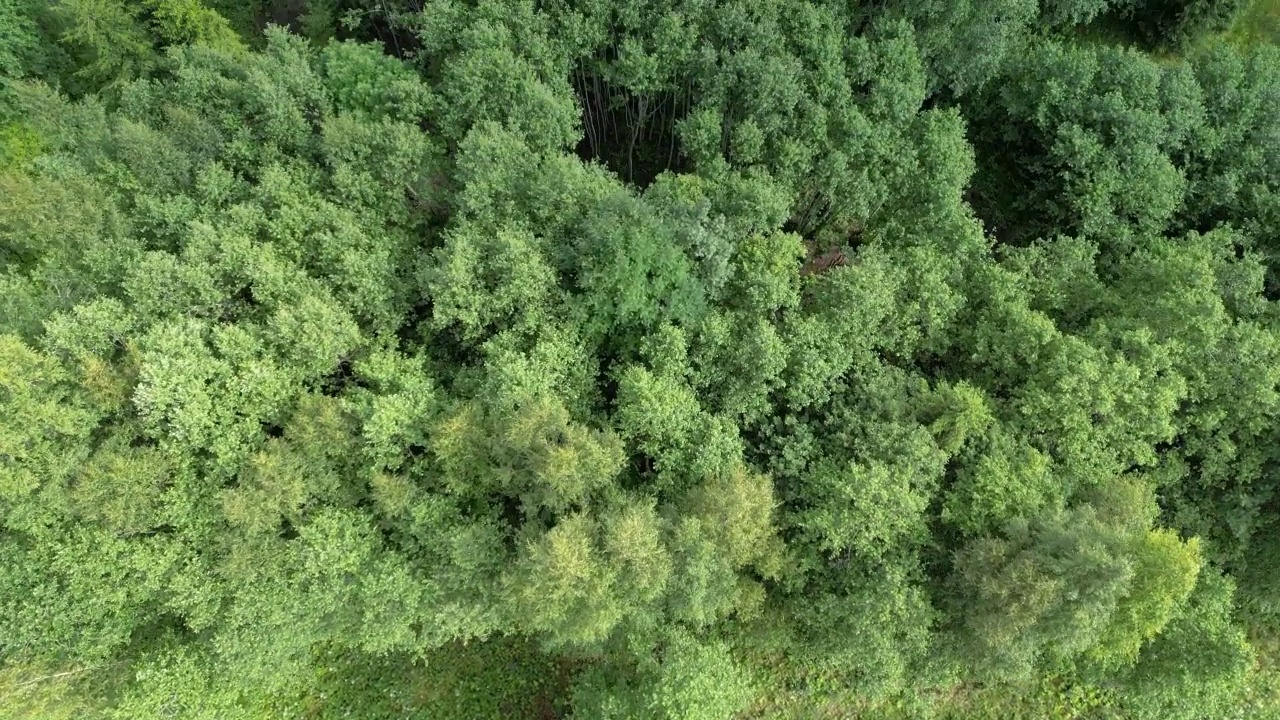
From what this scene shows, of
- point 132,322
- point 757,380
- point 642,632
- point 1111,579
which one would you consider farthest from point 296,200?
point 1111,579

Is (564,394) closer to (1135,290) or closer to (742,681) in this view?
(742,681)

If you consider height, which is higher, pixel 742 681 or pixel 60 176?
pixel 60 176

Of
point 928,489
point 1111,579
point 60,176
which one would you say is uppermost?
point 1111,579

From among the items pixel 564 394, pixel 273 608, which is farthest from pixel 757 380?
pixel 273 608

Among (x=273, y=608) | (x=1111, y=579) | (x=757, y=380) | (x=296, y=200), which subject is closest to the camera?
(x=1111, y=579)

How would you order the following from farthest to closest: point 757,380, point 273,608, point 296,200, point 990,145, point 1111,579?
point 990,145 → point 296,200 → point 757,380 → point 273,608 → point 1111,579

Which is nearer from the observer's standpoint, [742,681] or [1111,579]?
[1111,579]
